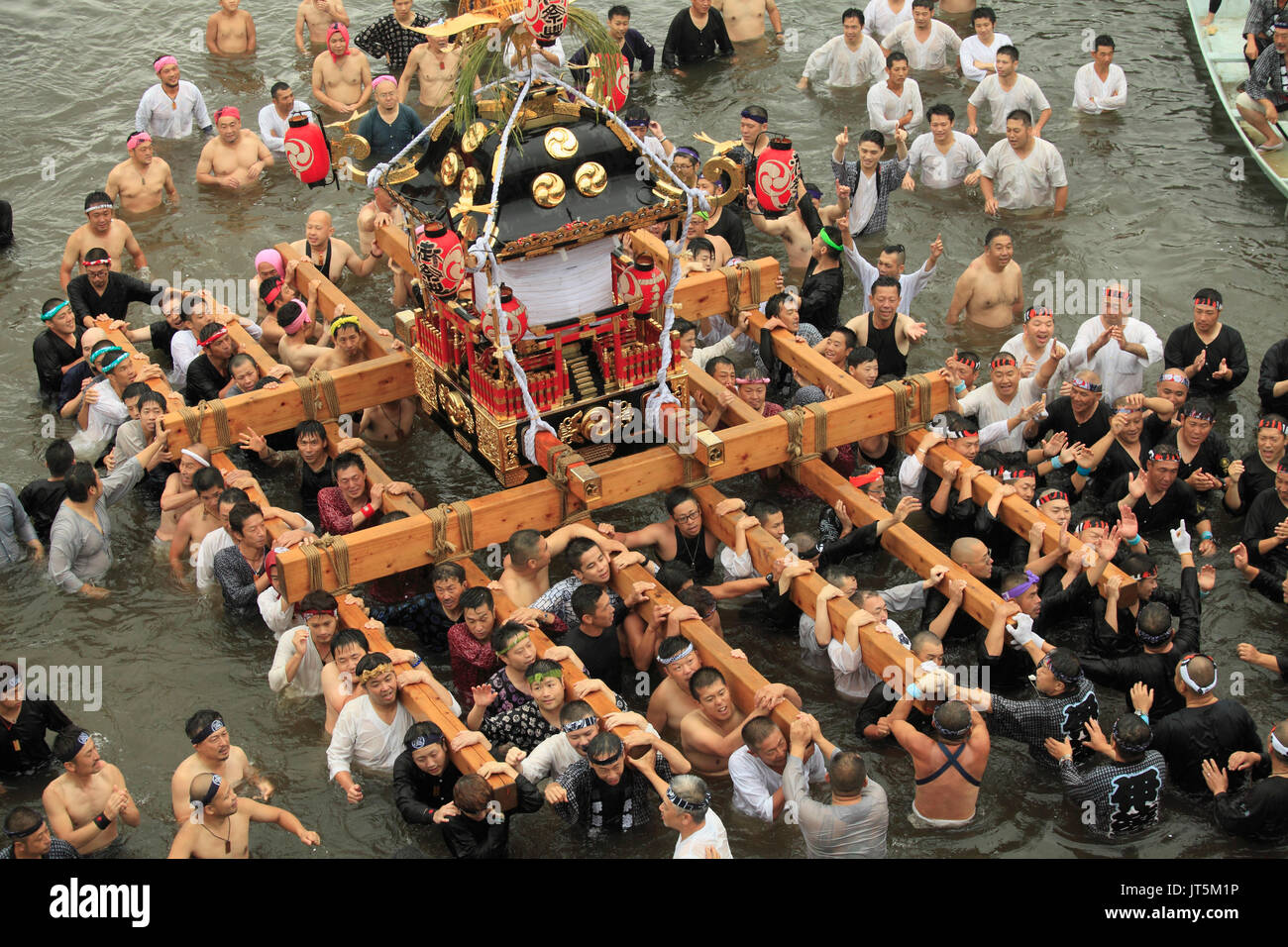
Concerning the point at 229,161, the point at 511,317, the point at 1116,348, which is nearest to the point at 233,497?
the point at 511,317

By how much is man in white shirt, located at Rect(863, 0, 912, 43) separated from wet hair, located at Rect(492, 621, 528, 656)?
10905mm

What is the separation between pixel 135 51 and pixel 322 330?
26.6 ft

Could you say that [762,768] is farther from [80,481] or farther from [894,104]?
[894,104]

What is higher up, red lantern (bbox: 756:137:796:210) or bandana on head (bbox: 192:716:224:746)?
red lantern (bbox: 756:137:796:210)

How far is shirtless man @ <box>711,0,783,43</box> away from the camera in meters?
18.5

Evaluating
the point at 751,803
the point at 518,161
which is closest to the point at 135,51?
the point at 518,161

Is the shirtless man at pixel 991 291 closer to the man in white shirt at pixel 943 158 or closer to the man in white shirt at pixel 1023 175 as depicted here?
the man in white shirt at pixel 1023 175

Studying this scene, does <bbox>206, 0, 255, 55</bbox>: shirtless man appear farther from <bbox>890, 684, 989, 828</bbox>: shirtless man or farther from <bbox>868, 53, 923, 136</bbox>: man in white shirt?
<bbox>890, 684, 989, 828</bbox>: shirtless man

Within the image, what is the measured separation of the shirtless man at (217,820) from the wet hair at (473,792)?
1091 mm

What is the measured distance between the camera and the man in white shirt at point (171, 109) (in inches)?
668

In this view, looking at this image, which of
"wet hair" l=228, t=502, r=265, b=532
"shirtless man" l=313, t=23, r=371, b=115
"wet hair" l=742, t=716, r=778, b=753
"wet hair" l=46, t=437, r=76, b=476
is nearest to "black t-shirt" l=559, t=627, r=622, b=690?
"wet hair" l=742, t=716, r=778, b=753

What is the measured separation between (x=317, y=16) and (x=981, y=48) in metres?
7.70

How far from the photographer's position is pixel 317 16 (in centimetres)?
1875

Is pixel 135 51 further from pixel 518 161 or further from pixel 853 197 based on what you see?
pixel 518 161
